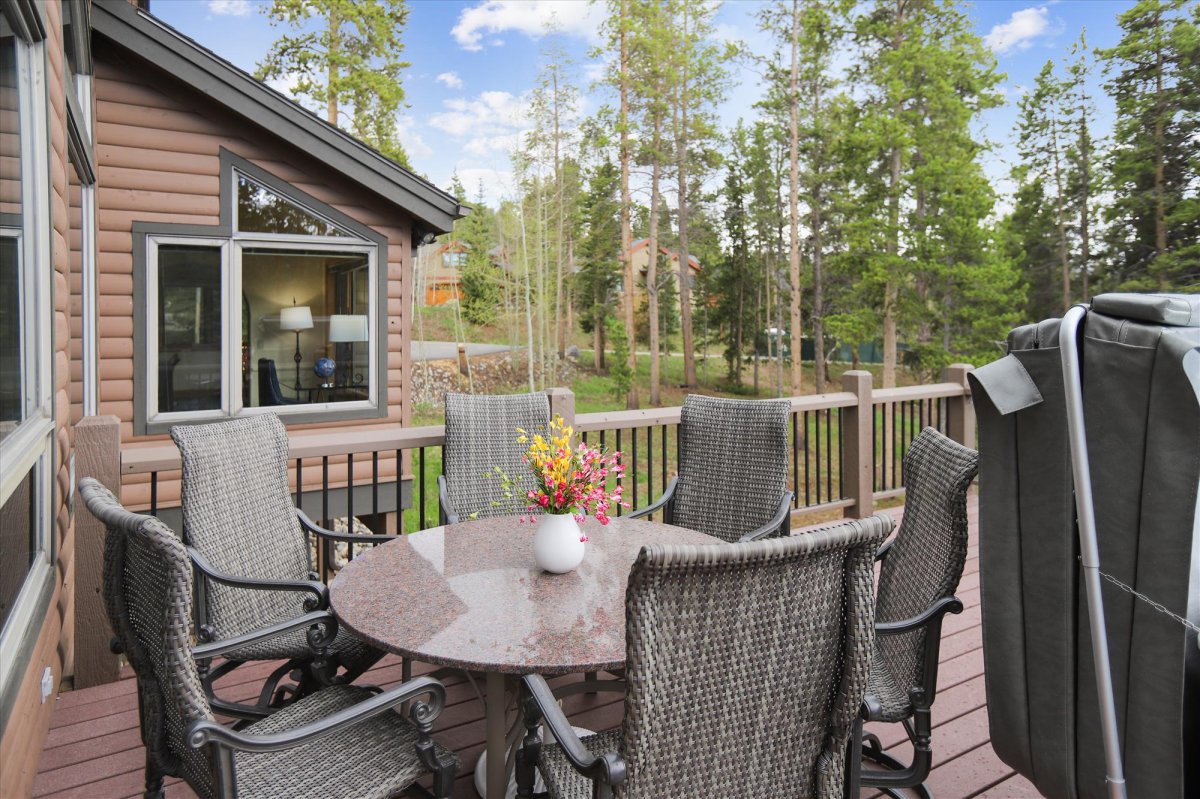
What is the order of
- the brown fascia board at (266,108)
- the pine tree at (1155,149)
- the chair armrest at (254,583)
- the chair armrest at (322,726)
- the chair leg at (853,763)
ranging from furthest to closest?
the pine tree at (1155,149) → the brown fascia board at (266,108) → the chair armrest at (254,583) → the chair leg at (853,763) → the chair armrest at (322,726)

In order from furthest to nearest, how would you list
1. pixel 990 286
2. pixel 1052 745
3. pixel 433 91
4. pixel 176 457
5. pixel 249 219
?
pixel 433 91 < pixel 990 286 < pixel 249 219 < pixel 176 457 < pixel 1052 745

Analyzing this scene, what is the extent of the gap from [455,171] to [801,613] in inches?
1023

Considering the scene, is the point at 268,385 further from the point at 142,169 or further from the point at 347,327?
the point at 142,169

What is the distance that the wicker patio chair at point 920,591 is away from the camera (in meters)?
1.84

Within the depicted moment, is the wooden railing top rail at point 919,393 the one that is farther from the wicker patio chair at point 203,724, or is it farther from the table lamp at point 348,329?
the table lamp at point 348,329

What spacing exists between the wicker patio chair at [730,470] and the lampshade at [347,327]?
371 centimetres

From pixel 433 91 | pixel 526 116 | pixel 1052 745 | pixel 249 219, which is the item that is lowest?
pixel 1052 745

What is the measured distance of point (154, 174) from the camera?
17.8ft

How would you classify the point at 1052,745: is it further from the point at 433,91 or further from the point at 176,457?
the point at 433,91

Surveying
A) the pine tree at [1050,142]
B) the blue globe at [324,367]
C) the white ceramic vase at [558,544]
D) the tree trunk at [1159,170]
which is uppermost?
the pine tree at [1050,142]

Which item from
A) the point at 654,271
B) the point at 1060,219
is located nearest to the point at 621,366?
the point at 654,271

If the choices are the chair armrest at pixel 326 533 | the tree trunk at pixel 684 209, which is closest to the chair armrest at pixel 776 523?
the chair armrest at pixel 326 533

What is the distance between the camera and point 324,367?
6.16 m

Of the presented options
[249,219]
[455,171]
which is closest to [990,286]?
[249,219]
